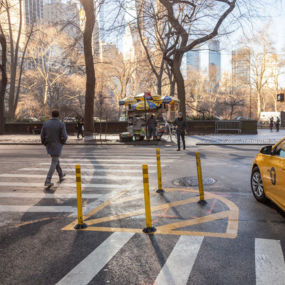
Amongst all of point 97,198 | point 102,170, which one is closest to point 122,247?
point 97,198

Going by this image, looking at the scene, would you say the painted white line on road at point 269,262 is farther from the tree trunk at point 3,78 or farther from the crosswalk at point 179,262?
the tree trunk at point 3,78

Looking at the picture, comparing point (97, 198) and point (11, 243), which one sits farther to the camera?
point (97, 198)

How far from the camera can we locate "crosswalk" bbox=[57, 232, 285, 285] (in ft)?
11.3

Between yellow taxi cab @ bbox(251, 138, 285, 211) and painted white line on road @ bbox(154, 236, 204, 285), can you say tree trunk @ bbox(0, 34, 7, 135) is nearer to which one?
yellow taxi cab @ bbox(251, 138, 285, 211)

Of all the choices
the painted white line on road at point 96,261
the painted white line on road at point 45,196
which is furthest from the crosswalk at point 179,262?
the painted white line on road at point 45,196

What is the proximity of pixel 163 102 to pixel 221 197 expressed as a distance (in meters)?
17.1

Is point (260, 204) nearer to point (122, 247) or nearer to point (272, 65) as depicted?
point (122, 247)

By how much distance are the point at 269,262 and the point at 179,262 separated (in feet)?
3.44

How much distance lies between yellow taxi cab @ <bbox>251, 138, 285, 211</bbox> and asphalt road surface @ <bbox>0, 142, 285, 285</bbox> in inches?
11.3

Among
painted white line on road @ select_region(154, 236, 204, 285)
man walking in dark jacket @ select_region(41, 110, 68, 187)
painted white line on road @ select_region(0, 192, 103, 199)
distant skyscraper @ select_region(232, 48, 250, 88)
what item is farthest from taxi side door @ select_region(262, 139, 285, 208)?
distant skyscraper @ select_region(232, 48, 250, 88)

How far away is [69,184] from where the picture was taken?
841 centimetres

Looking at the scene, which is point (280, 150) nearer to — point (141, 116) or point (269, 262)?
point (269, 262)

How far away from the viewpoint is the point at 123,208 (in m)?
6.11

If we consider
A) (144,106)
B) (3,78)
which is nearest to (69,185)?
(144,106)
